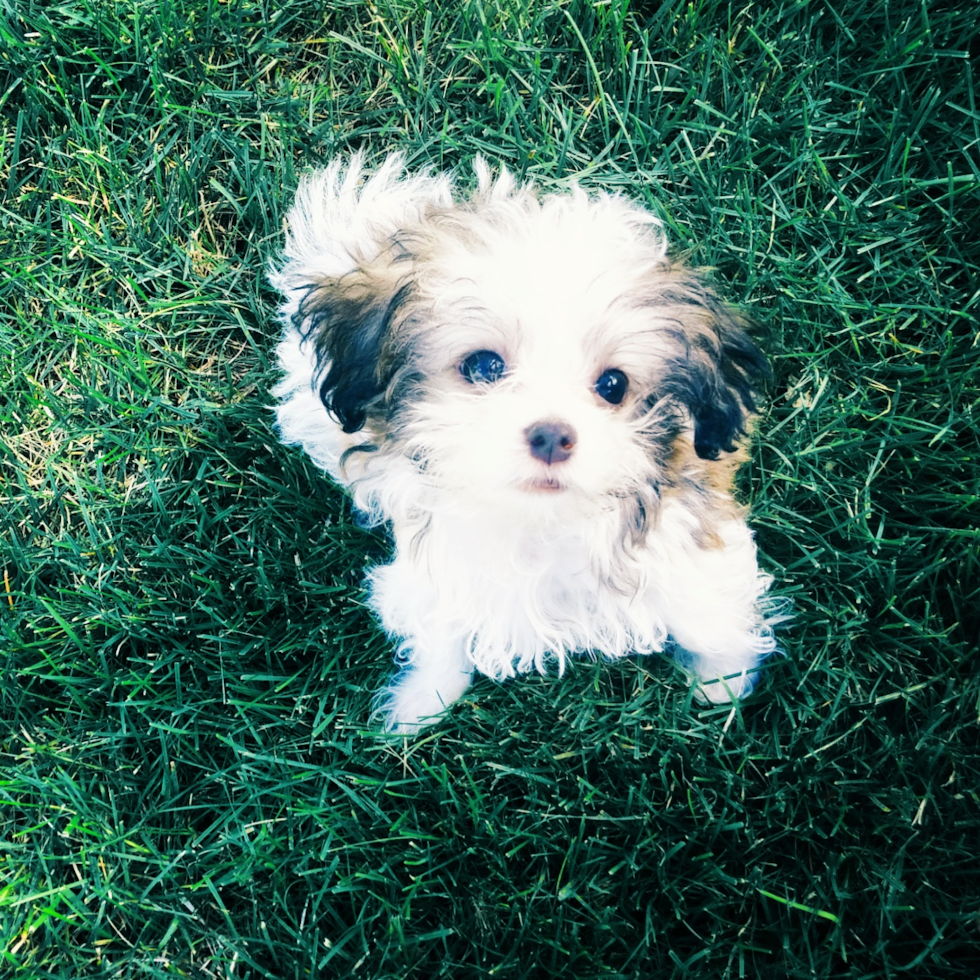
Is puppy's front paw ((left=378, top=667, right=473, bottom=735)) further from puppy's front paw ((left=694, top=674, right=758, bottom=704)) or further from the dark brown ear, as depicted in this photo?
the dark brown ear

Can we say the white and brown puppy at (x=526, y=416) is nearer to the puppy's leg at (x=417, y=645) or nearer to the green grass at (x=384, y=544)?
the puppy's leg at (x=417, y=645)

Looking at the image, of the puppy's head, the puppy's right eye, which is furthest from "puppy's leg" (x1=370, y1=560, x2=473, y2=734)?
the puppy's right eye

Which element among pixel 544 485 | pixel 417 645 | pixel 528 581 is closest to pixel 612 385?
pixel 544 485

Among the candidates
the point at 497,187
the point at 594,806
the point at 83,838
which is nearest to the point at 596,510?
the point at 497,187

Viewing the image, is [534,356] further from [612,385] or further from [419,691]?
[419,691]

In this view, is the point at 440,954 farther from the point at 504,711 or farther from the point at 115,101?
the point at 115,101

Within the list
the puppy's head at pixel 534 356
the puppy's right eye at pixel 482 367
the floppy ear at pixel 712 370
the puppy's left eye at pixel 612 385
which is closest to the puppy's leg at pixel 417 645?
the puppy's head at pixel 534 356
